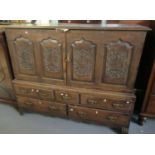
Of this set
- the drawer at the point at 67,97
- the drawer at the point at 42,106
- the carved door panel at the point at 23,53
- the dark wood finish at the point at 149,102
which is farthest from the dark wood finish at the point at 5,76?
the dark wood finish at the point at 149,102

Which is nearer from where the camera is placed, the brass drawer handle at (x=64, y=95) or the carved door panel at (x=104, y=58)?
the carved door panel at (x=104, y=58)

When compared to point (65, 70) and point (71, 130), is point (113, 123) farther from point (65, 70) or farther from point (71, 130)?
point (65, 70)

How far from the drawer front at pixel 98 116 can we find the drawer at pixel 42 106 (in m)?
0.12

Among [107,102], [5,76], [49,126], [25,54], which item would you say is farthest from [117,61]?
[5,76]

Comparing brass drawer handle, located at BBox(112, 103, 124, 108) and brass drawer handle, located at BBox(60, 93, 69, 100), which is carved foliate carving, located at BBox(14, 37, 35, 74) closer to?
brass drawer handle, located at BBox(60, 93, 69, 100)

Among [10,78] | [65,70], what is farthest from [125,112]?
[10,78]

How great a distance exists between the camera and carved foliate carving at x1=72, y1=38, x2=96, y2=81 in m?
1.34

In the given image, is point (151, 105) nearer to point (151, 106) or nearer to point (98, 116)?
point (151, 106)

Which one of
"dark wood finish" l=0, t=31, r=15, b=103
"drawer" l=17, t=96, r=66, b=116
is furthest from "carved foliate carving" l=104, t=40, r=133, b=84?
"dark wood finish" l=0, t=31, r=15, b=103

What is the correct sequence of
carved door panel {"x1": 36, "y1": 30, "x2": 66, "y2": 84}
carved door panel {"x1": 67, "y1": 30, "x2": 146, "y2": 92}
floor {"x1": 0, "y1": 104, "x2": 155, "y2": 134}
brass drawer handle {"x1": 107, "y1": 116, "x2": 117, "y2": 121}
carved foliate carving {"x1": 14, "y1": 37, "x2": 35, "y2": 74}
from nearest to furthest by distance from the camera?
carved door panel {"x1": 67, "y1": 30, "x2": 146, "y2": 92} < carved door panel {"x1": 36, "y1": 30, "x2": 66, "y2": 84} < carved foliate carving {"x1": 14, "y1": 37, "x2": 35, "y2": 74} < brass drawer handle {"x1": 107, "y1": 116, "x2": 117, "y2": 121} < floor {"x1": 0, "y1": 104, "x2": 155, "y2": 134}

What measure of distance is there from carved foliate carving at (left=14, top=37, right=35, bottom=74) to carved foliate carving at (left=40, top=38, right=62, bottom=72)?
5.7 inches

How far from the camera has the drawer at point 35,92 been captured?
1685 mm

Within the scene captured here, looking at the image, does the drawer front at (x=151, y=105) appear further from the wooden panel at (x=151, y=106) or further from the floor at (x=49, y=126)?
the floor at (x=49, y=126)
